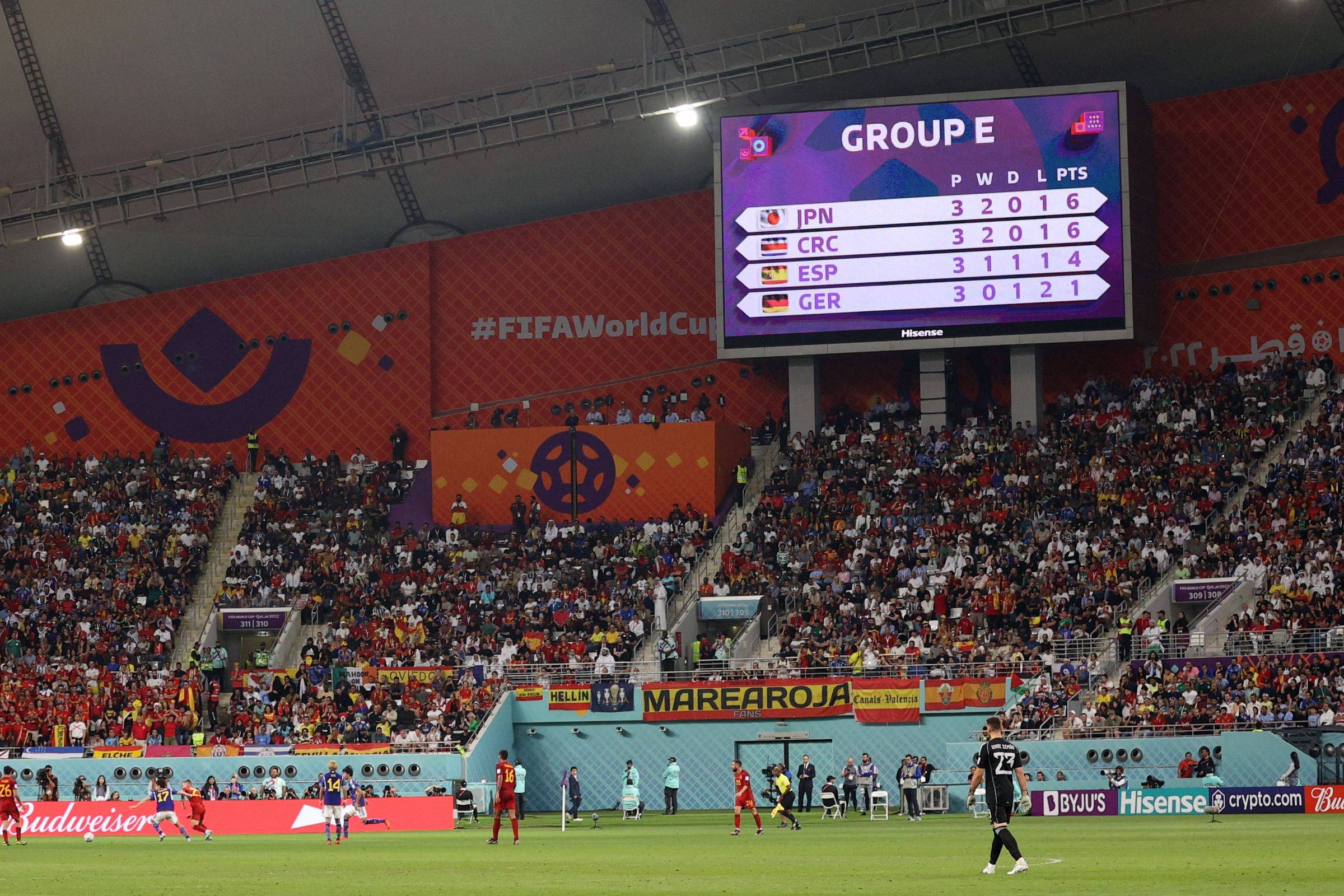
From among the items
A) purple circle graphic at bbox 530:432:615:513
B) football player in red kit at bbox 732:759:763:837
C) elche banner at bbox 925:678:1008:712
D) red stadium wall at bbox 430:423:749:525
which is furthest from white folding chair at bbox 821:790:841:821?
purple circle graphic at bbox 530:432:615:513

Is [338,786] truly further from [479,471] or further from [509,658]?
[479,471]

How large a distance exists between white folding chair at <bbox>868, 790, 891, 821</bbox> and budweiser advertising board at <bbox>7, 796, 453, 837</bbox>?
8266mm

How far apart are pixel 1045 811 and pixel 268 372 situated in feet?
102

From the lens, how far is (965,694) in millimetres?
40188

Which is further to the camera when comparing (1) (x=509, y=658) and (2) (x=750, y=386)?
(2) (x=750, y=386)

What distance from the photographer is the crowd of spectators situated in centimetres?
4391

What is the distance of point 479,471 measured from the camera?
5178 cm

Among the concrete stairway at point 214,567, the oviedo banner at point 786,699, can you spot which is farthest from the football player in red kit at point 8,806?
the concrete stairway at point 214,567

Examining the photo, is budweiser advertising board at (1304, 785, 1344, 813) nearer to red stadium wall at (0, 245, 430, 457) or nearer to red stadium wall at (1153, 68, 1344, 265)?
red stadium wall at (1153, 68, 1344, 265)

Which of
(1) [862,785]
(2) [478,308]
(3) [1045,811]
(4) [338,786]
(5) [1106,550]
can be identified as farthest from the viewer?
(2) [478,308]

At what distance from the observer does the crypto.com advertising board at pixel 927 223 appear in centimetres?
4681

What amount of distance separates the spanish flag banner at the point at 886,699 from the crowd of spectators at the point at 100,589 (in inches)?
620

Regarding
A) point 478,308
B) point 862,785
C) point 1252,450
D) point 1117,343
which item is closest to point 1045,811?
point 862,785

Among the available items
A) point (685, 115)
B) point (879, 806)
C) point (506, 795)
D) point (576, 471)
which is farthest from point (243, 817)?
point (685, 115)
